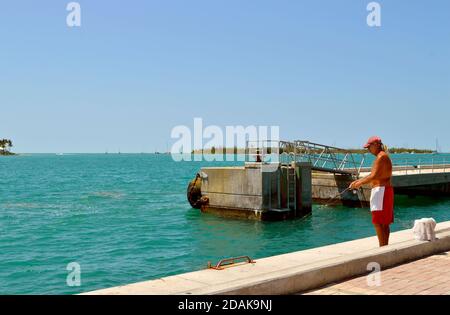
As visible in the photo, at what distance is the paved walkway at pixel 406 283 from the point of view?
253 inches

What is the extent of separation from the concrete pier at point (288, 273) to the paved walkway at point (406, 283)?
0.17 m

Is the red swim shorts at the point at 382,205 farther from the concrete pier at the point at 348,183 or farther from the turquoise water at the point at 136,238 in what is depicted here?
the concrete pier at the point at 348,183

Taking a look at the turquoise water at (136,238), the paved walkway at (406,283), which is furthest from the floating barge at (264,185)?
the paved walkway at (406,283)

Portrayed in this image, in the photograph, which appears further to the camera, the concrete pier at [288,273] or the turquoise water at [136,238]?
the turquoise water at [136,238]

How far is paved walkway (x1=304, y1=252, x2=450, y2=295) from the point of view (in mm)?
Result: 6430

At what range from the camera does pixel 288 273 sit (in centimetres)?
646

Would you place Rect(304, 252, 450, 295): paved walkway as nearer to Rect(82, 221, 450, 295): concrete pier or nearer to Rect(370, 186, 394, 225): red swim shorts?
Rect(82, 221, 450, 295): concrete pier

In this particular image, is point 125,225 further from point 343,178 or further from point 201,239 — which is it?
point 343,178

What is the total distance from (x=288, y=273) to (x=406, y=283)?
5.68ft

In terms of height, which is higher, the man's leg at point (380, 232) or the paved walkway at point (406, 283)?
the man's leg at point (380, 232)

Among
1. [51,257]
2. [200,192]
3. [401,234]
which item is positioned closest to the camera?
[401,234]

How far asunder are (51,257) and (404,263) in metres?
14.4
